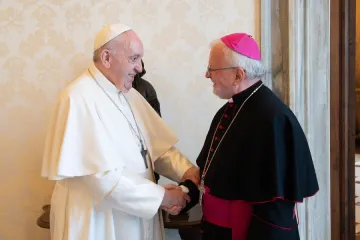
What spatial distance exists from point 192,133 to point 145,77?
18.7 inches

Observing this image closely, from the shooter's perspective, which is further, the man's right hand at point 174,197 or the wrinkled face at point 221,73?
the man's right hand at point 174,197

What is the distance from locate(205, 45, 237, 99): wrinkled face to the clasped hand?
0.52m

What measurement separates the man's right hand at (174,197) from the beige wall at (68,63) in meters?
0.79

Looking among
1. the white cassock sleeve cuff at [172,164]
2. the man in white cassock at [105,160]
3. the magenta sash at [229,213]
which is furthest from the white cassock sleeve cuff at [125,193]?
the white cassock sleeve cuff at [172,164]

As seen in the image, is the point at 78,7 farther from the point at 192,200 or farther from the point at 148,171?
the point at 192,200

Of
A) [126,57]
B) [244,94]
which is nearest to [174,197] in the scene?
[244,94]

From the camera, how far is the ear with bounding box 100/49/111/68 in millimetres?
2062

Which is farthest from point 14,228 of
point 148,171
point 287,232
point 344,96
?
point 344,96

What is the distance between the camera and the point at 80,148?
6.33ft

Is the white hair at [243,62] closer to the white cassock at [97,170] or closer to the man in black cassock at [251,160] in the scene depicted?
the man in black cassock at [251,160]

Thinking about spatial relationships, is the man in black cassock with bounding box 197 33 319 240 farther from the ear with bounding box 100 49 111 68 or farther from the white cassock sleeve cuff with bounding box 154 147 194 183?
the ear with bounding box 100 49 111 68

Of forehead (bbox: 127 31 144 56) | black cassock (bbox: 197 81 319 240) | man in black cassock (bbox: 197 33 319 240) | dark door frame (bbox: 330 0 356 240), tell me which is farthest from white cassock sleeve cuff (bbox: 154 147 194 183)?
dark door frame (bbox: 330 0 356 240)

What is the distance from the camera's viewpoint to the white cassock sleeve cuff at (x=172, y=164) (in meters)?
2.35

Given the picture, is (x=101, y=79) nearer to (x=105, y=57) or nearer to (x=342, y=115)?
(x=105, y=57)
